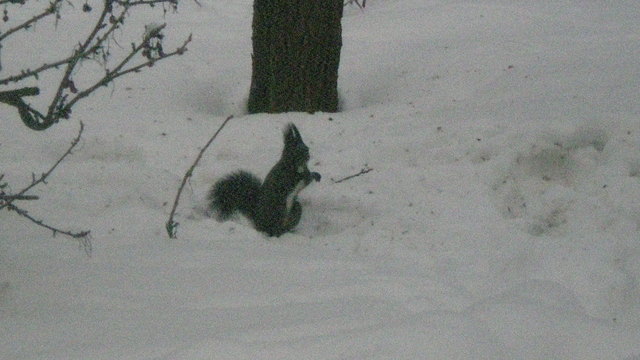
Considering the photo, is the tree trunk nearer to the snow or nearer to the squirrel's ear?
the snow

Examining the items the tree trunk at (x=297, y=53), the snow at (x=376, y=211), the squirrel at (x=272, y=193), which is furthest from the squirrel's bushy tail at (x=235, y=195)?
the tree trunk at (x=297, y=53)

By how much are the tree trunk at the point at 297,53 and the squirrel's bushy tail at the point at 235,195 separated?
1030 millimetres

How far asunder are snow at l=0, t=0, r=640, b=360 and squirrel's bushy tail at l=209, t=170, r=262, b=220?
17 cm

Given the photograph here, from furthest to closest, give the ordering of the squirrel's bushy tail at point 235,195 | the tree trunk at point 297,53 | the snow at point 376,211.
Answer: the tree trunk at point 297,53 < the squirrel's bushy tail at point 235,195 < the snow at point 376,211

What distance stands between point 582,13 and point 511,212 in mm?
3064

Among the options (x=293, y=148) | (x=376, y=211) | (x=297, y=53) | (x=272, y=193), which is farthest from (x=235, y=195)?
(x=297, y=53)

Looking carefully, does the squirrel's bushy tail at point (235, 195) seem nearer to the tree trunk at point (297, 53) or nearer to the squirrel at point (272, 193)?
the squirrel at point (272, 193)

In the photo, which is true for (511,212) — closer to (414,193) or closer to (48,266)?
(414,193)

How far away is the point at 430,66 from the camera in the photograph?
14.7 ft

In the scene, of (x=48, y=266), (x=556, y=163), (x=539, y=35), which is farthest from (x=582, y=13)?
(x=48, y=266)

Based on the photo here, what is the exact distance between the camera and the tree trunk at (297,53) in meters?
4.09

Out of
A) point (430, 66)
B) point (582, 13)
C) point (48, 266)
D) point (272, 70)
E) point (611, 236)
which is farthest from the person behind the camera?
point (582, 13)

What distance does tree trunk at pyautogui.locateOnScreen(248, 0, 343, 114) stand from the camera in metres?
4.09

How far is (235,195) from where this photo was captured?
10.5 ft
